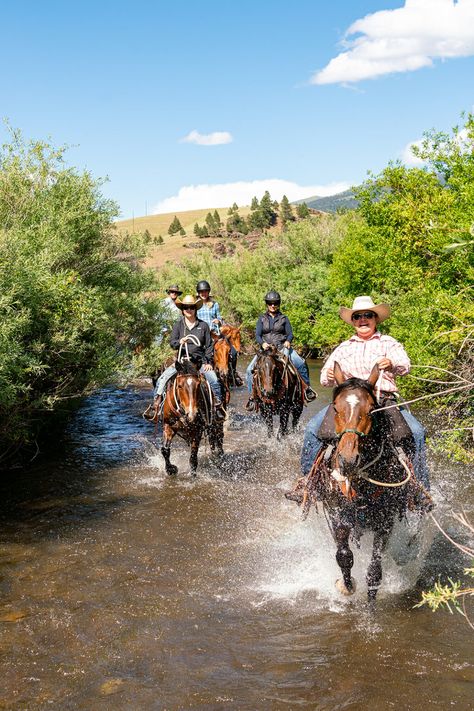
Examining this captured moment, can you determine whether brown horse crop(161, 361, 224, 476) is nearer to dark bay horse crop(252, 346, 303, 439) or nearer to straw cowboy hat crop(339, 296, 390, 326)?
dark bay horse crop(252, 346, 303, 439)

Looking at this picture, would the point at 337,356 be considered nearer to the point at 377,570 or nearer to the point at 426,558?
the point at 377,570

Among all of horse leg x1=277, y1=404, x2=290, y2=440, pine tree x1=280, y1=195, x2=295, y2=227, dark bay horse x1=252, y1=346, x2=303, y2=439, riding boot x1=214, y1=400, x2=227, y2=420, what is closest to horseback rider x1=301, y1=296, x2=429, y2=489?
riding boot x1=214, y1=400, x2=227, y2=420

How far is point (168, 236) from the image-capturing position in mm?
116375

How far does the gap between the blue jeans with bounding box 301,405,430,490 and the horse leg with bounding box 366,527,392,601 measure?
0.69m

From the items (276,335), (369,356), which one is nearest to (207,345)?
(276,335)

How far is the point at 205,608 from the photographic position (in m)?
6.62

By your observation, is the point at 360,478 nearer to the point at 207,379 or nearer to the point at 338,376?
the point at 338,376

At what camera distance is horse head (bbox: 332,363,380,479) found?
210 inches

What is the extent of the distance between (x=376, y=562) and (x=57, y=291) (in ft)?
23.5

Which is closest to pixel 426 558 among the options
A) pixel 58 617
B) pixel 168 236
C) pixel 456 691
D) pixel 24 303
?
pixel 456 691

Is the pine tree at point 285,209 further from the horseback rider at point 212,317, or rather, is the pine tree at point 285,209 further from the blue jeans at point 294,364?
the blue jeans at point 294,364

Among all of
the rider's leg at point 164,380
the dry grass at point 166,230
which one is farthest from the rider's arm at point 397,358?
the dry grass at point 166,230

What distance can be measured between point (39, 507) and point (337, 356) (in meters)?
5.59

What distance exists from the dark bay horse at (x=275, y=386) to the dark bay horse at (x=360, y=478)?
18.8 ft
